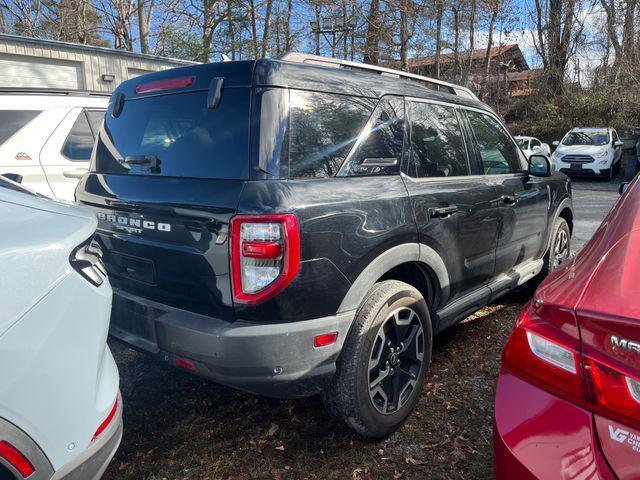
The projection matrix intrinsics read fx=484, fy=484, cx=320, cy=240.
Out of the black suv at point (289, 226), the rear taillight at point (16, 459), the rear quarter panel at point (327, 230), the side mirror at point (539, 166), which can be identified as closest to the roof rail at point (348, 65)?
the black suv at point (289, 226)

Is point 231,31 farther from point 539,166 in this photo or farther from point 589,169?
point 539,166

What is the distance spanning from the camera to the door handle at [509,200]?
3545mm

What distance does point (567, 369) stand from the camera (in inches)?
54.2

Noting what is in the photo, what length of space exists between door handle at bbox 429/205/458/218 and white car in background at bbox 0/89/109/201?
3937 millimetres

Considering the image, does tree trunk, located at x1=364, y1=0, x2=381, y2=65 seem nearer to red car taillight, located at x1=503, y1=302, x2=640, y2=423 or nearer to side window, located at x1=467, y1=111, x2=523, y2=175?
side window, located at x1=467, y1=111, x2=523, y2=175

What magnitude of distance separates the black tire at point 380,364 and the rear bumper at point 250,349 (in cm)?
11

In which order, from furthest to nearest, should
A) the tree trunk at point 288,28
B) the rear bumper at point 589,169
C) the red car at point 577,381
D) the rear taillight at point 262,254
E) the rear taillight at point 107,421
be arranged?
the tree trunk at point 288,28
the rear bumper at point 589,169
the rear taillight at point 262,254
the rear taillight at point 107,421
the red car at point 577,381

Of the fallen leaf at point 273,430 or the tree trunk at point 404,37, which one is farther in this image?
the tree trunk at point 404,37

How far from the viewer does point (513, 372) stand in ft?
5.10

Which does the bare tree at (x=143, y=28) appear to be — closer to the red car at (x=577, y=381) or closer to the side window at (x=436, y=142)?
the side window at (x=436, y=142)

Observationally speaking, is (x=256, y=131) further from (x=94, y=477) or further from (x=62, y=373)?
(x=94, y=477)

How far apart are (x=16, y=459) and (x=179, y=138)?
1.61 meters

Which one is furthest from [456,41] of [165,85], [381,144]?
[165,85]

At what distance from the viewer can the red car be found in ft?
4.09
